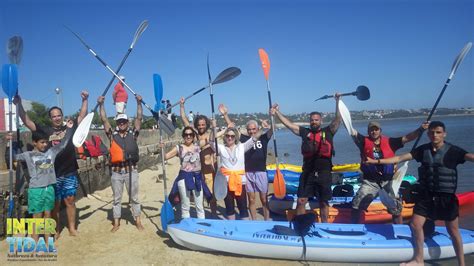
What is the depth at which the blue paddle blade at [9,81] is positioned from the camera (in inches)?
183

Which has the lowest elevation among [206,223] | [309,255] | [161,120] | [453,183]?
[309,255]

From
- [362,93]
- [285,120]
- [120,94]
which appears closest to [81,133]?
[120,94]

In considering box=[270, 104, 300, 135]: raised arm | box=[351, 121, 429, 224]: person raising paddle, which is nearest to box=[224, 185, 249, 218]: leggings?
box=[270, 104, 300, 135]: raised arm

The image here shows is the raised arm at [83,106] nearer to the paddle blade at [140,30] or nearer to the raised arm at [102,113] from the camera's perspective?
the raised arm at [102,113]

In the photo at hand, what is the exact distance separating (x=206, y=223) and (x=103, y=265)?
54.0 inches

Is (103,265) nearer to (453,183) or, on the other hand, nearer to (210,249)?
(210,249)

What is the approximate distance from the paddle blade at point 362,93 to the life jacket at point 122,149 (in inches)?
143

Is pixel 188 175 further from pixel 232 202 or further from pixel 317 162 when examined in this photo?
pixel 317 162

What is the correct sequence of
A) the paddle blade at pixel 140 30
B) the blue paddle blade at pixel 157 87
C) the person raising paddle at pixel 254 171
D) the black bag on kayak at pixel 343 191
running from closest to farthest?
the person raising paddle at pixel 254 171, the blue paddle blade at pixel 157 87, the paddle blade at pixel 140 30, the black bag on kayak at pixel 343 191

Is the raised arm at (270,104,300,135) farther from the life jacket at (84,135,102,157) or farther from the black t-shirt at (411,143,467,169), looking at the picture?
the life jacket at (84,135,102,157)

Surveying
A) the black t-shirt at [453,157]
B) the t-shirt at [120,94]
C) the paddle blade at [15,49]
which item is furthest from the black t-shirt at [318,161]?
the paddle blade at [15,49]

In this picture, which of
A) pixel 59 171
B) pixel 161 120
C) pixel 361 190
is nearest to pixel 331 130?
pixel 361 190

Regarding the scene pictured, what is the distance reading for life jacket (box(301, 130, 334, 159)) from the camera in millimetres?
4684

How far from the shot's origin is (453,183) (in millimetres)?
3582
